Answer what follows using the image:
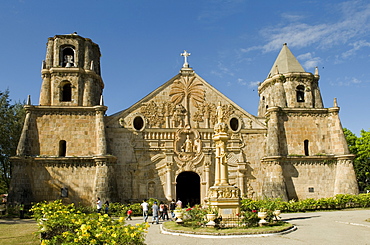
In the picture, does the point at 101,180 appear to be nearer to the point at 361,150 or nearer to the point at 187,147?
the point at 187,147

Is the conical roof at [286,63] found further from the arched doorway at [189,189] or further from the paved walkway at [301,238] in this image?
the paved walkway at [301,238]

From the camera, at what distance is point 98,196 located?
23.9 m

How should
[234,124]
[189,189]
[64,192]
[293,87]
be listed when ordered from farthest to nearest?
1. [293,87]
2. [234,124]
3. [189,189]
4. [64,192]

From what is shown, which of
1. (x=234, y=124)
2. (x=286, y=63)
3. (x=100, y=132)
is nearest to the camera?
(x=100, y=132)

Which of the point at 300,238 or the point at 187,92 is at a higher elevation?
the point at 187,92

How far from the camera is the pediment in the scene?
27047mm

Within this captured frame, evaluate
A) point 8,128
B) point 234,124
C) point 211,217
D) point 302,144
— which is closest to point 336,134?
point 302,144

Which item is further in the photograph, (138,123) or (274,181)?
(138,123)

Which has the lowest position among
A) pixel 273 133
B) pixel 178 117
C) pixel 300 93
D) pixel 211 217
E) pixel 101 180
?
pixel 211 217

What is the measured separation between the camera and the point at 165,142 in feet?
87.6

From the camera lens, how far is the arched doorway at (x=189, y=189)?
2741 cm

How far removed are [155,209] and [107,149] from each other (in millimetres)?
7865

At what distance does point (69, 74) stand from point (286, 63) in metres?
17.8

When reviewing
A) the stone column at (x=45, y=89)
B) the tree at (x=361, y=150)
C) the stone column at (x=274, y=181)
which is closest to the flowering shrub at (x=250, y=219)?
the stone column at (x=274, y=181)
